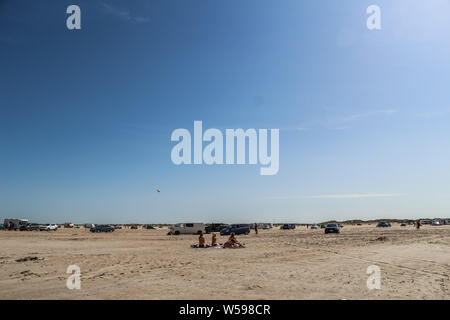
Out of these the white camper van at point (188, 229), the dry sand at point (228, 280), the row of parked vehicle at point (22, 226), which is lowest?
the row of parked vehicle at point (22, 226)

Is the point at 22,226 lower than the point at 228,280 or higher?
lower


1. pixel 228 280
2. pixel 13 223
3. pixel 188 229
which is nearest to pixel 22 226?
pixel 13 223

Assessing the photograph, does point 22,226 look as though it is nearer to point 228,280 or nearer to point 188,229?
point 188,229

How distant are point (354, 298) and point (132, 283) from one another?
684 centimetres

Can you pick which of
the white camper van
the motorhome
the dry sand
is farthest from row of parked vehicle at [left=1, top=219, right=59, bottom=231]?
the dry sand

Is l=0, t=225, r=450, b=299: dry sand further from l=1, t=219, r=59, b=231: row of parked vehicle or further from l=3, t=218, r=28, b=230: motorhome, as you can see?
l=3, t=218, r=28, b=230: motorhome

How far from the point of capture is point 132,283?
1070 cm

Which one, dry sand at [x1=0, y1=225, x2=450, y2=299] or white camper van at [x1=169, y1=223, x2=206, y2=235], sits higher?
dry sand at [x1=0, y1=225, x2=450, y2=299]

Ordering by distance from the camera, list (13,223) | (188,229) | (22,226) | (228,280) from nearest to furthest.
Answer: (228,280) < (188,229) < (22,226) < (13,223)

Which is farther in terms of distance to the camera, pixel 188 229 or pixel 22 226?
pixel 22 226

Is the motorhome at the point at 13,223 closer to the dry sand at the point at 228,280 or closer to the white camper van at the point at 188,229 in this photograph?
the white camper van at the point at 188,229

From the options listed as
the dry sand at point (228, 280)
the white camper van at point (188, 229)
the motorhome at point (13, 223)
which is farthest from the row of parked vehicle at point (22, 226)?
the dry sand at point (228, 280)

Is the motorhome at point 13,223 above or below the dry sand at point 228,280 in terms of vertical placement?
Answer: below
